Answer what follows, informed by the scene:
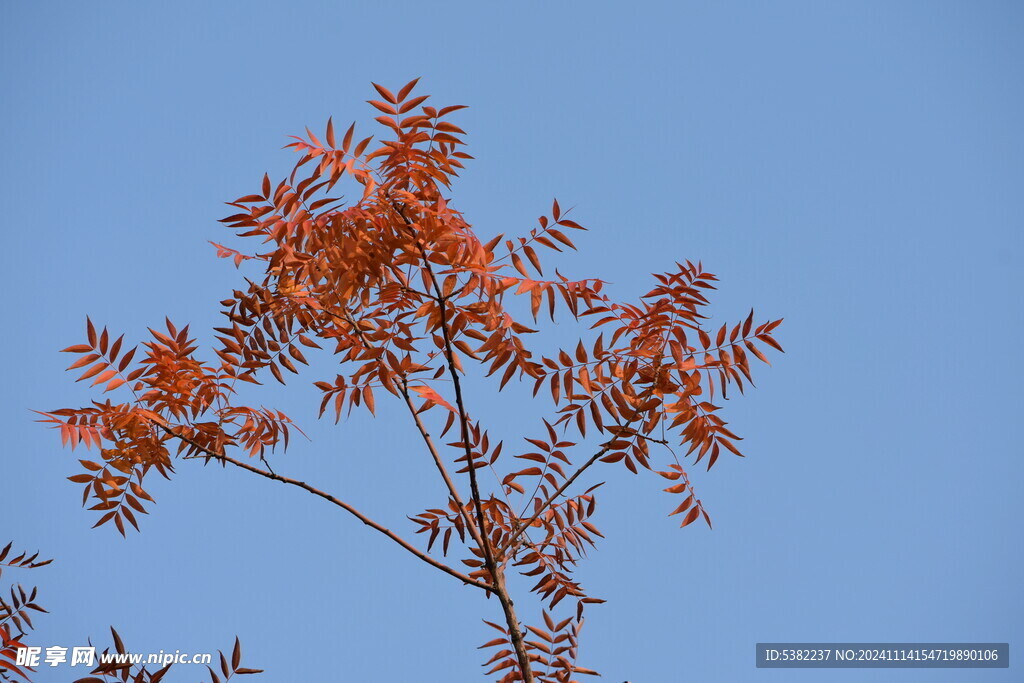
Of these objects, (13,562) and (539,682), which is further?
(13,562)

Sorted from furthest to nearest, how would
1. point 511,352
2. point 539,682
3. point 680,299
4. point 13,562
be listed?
point 13,562, point 539,682, point 511,352, point 680,299

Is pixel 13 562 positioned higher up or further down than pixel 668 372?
further down

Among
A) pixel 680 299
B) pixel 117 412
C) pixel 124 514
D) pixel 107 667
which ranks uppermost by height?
pixel 680 299

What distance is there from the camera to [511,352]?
224 cm

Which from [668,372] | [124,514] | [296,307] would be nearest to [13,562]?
[124,514]

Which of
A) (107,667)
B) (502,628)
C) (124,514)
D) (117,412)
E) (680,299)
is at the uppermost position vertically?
(680,299)

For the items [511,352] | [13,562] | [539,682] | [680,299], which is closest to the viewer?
[680,299]

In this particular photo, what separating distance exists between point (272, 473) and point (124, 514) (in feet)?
1.63

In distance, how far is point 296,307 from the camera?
2332 mm

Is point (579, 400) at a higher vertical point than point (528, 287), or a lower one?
lower

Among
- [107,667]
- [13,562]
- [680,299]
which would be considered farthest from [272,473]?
[680,299]

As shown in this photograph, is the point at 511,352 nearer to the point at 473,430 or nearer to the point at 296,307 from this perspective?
the point at 473,430

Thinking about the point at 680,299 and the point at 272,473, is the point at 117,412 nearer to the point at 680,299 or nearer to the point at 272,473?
the point at 272,473

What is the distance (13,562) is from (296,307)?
1.31m
